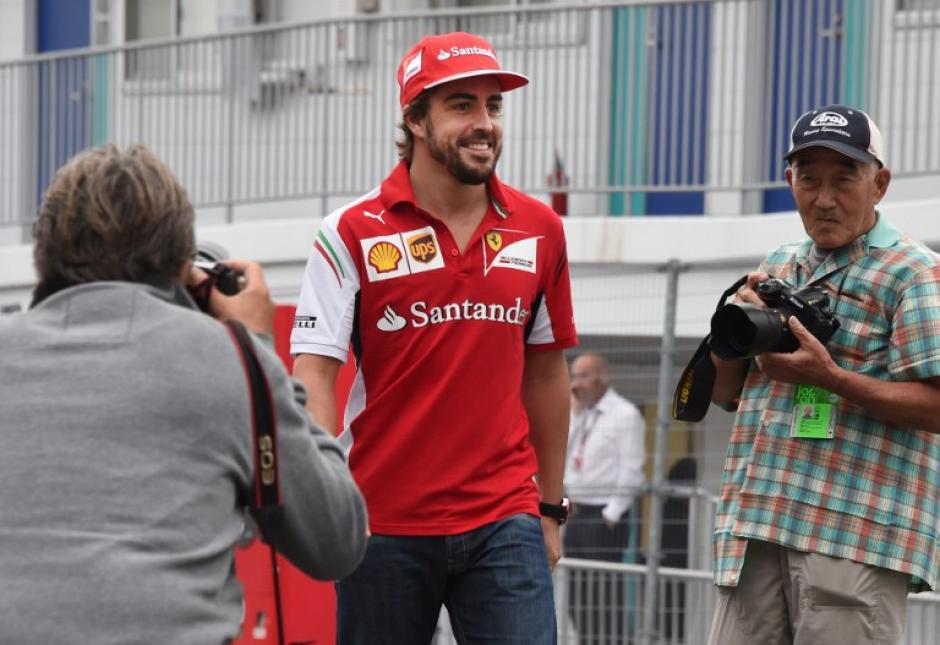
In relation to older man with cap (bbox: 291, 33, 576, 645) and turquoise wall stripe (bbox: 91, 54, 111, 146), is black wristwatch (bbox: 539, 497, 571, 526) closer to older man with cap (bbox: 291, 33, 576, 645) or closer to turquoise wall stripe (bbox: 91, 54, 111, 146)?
older man with cap (bbox: 291, 33, 576, 645)

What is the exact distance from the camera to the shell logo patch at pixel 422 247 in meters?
5.29

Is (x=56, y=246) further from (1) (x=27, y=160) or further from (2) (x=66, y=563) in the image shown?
(1) (x=27, y=160)

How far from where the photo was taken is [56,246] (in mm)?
3594

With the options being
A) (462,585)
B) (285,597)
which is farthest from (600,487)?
(462,585)

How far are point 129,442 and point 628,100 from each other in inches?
371

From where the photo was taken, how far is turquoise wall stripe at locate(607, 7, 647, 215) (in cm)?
1251

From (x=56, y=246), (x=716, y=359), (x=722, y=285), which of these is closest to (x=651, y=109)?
(x=722, y=285)

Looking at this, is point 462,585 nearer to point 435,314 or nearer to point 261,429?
point 435,314

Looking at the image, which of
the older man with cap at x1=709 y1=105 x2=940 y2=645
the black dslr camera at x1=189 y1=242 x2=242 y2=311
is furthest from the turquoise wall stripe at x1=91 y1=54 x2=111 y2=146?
the black dslr camera at x1=189 y1=242 x2=242 y2=311

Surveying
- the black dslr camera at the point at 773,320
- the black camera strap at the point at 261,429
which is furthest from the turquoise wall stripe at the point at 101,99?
the black camera strap at the point at 261,429

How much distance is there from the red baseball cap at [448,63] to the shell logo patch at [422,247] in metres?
0.40

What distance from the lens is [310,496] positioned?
11.8ft

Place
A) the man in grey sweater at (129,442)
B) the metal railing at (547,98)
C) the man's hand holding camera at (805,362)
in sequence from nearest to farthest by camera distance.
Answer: the man in grey sweater at (129,442)
the man's hand holding camera at (805,362)
the metal railing at (547,98)

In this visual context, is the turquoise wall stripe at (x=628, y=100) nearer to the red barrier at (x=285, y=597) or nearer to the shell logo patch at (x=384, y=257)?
the red barrier at (x=285, y=597)
